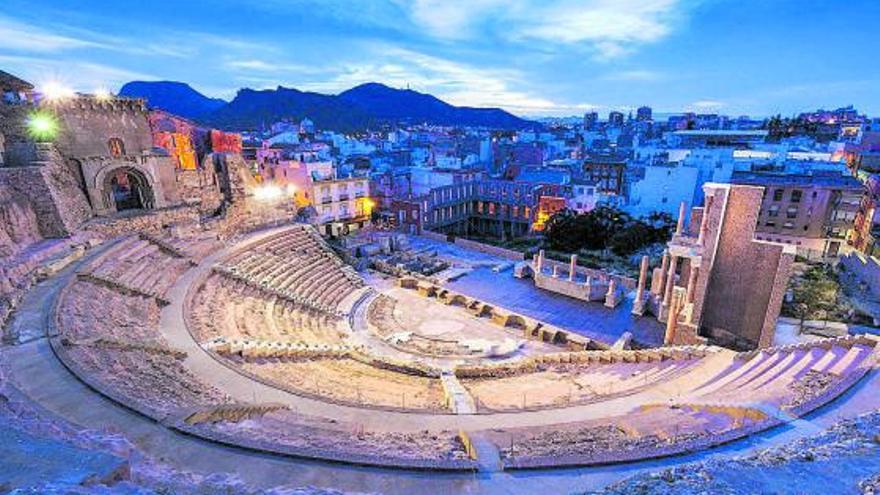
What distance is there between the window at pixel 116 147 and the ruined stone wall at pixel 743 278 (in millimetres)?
32589

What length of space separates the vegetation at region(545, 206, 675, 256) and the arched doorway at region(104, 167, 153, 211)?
98.7 feet

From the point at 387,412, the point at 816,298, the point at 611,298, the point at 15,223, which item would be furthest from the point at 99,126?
the point at 816,298

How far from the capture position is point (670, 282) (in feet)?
68.8

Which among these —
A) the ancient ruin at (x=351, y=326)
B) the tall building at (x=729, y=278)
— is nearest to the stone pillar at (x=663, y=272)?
the ancient ruin at (x=351, y=326)

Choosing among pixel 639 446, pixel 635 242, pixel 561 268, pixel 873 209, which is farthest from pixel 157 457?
pixel 873 209

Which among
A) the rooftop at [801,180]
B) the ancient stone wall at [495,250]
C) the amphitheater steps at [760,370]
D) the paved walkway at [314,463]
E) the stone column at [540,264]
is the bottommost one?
the ancient stone wall at [495,250]

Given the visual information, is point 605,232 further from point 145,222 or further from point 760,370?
point 145,222

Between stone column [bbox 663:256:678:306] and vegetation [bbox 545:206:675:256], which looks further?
vegetation [bbox 545:206:675:256]

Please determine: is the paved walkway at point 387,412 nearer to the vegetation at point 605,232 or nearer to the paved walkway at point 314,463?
the paved walkway at point 314,463

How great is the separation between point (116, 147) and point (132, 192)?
2.82 meters

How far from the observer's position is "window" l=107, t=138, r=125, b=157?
2636 cm

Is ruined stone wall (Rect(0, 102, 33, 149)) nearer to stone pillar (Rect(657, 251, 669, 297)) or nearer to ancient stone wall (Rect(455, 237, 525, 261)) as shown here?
ancient stone wall (Rect(455, 237, 525, 261))

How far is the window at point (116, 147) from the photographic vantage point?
2636 cm

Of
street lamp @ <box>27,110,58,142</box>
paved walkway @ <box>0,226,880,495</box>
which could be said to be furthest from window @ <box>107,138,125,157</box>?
paved walkway @ <box>0,226,880,495</box>
